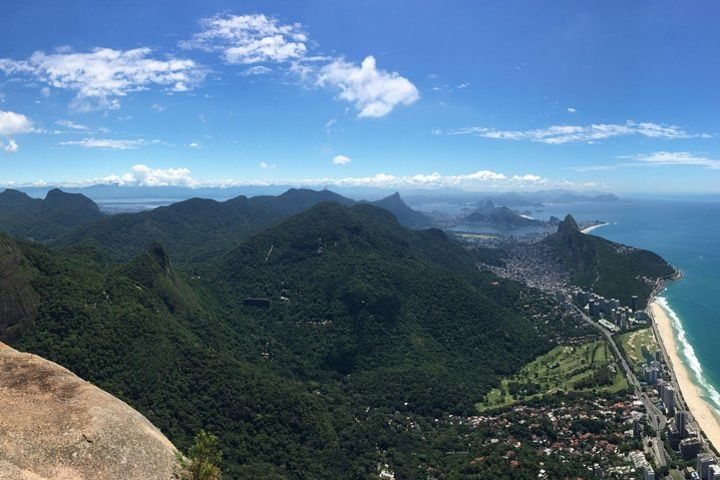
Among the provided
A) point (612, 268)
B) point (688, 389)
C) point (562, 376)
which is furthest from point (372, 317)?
point (612, 268)

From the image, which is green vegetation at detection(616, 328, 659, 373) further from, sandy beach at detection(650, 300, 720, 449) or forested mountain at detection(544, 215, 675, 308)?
forested mountain at detection(544, 215, 675, 308)

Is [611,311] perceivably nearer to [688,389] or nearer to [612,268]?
[612,268]

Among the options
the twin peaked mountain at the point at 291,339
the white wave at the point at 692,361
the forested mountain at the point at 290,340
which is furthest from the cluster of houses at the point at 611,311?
the forested mountain at the point at 290,340

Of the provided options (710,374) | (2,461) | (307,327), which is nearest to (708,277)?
(710,374)

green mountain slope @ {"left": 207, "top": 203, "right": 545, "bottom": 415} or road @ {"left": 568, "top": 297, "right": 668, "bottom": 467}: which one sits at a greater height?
green mountain slope @ {"left": 207, "top": 203, "right": 545, "bottom": 415}

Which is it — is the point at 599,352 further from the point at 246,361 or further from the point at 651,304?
the point at 246,361

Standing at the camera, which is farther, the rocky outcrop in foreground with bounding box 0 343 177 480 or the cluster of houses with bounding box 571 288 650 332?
the cluster of houses with bounding box 571 288 650 332

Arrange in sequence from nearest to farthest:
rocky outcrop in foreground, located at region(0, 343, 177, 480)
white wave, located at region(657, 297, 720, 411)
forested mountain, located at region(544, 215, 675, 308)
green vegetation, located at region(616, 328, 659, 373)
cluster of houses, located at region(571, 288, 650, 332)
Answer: rocky outcrop in foreground, located at region(0, 343, 177, 480), white wave, located at region(657, 297, 720, 411), green vegetation, located at region(616, 328, 659, 373), cluster of houses, located at region(571, 288, 650, 332), forested mountain, located at region(544, 215, 675, 308)

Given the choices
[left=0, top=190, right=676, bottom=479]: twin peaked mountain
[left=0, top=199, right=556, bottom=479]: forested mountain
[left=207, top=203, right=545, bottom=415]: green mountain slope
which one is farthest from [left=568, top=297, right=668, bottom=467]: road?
[left=207, top=203, right=545, bottom=415]: green mountain slope
